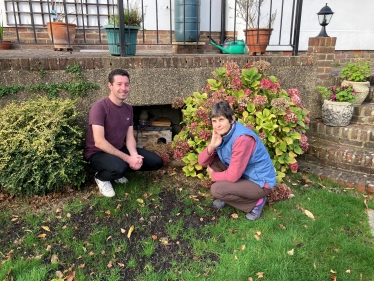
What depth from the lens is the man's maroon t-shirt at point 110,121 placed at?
3.28 meters

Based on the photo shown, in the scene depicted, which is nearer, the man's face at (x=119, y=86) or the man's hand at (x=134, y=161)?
the man's face at (x=119, y=86)

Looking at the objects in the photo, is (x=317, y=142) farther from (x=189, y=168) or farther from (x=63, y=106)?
(x=63, y=106)

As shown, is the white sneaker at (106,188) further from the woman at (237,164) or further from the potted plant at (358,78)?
the potted plant at (358,78)

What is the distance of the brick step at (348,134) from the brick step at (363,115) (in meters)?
0.09

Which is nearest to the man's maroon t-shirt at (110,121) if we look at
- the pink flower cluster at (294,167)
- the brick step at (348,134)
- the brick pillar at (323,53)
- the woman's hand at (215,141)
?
the woman's hand at (215,141)

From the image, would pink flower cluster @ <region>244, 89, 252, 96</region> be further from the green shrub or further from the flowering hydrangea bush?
the green shrub

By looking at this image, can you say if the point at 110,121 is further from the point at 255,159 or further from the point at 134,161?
the point at 255,159

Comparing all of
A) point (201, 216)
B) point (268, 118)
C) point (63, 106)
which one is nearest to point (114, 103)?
point (63, 106)

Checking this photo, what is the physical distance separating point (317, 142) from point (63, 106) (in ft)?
11.3

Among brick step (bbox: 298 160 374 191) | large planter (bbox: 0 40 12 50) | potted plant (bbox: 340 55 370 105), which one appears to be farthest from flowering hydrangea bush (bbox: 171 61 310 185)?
large planter (bbox: 0 40 12 50)

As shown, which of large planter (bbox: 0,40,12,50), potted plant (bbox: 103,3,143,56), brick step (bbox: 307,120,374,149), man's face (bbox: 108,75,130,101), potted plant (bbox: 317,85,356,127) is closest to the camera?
man's face (bbox: 108,75,130,101)

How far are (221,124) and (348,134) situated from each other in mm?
2539

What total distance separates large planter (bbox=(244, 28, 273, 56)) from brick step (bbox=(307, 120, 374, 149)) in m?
1.44

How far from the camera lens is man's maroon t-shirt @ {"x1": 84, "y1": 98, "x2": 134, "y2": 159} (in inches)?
129
